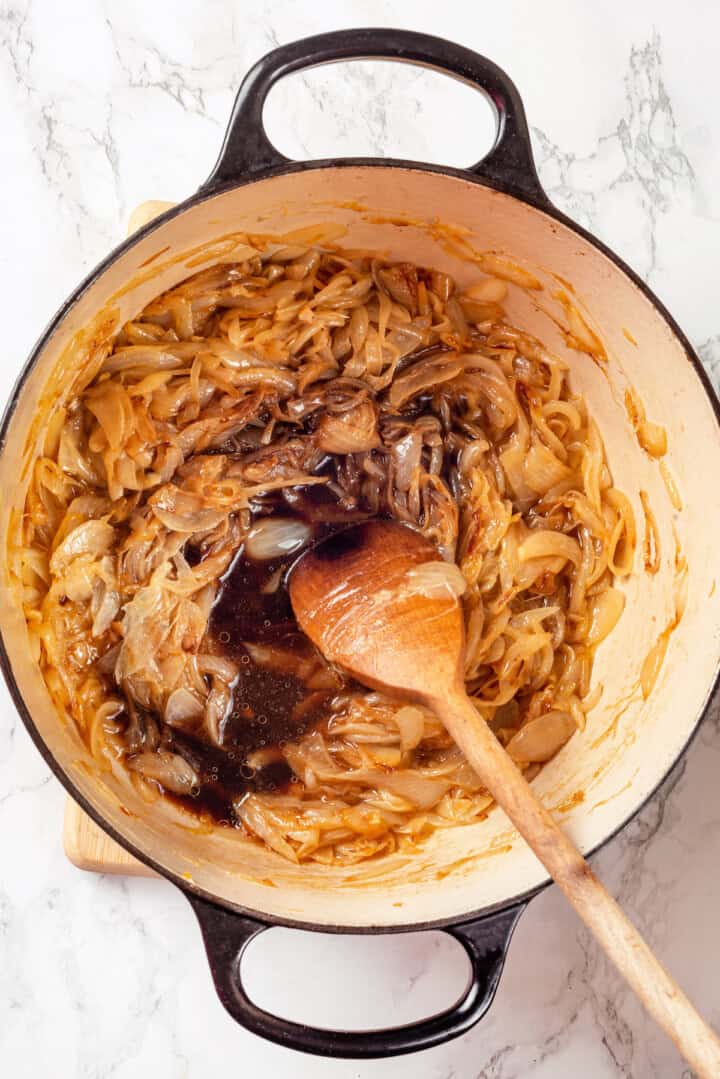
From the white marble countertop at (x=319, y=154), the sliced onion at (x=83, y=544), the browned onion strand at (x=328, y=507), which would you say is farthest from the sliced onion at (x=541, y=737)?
the sliced onion at (x=83, y=544)

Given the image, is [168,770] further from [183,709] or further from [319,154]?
[319,154]

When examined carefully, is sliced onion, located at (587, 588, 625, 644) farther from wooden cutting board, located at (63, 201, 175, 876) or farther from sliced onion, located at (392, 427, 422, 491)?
wooden cutting board, located at (63, 201, 175, 876)

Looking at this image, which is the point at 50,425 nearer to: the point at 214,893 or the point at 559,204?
the point at 214,893

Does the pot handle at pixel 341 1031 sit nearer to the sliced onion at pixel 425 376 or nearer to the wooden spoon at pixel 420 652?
the wooden spoon at pixel 420 652

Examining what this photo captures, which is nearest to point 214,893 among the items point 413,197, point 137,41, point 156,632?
point 156,632

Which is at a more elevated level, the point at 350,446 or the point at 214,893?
the point at 350,446

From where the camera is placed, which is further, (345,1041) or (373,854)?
(373,854)
